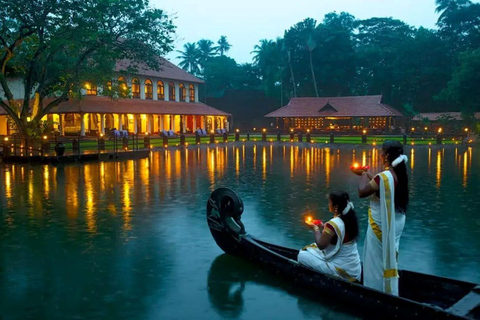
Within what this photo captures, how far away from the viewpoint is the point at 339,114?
57.3 meters

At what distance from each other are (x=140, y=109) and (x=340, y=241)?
4355 centimetres

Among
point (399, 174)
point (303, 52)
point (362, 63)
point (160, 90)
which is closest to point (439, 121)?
point (362, 63)

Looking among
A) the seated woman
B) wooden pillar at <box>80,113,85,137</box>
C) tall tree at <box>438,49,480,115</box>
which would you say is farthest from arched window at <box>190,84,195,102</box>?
the seated woman

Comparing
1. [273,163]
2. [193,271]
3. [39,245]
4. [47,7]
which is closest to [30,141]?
[47,7]

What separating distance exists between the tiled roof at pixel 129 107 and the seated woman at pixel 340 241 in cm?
3428

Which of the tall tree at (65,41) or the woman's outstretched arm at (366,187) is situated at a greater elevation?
the tall tree at (65,41)

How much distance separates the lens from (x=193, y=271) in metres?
7.41

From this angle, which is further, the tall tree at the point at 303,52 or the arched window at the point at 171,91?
the tall tree at the point at 303,52

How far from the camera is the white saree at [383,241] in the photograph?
5.20 m

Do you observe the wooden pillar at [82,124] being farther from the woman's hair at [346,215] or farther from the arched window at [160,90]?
the woman's hair at [346,215]

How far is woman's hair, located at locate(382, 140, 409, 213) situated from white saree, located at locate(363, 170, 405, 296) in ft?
0.49

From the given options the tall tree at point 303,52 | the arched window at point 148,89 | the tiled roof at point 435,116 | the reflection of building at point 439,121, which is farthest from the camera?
the tall tree at point 303,52

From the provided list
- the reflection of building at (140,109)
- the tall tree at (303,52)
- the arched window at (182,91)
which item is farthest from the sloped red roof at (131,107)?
the tall tree at (303,52)

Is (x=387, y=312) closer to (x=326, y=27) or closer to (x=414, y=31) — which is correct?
(x=326, y=27)
